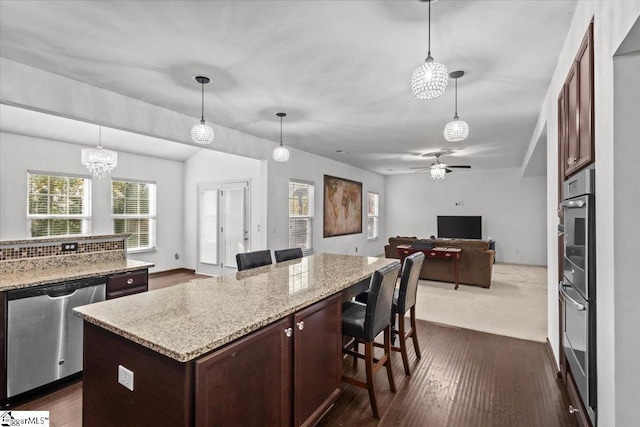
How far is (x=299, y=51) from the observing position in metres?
2.48

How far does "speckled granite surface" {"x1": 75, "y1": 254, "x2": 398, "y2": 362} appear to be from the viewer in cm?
124

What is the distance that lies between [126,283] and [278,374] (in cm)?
195

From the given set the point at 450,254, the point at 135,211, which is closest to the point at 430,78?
the point at 450,254

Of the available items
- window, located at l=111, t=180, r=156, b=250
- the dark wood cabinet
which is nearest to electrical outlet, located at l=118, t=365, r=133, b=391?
the dark wood cabinet

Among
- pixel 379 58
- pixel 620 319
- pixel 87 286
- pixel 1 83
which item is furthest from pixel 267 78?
pixel 620 319

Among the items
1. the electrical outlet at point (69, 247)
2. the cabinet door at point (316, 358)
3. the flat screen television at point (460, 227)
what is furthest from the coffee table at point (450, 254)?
the electrical outlet at point (69, 247)

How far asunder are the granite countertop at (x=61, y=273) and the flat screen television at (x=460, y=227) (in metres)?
7.86

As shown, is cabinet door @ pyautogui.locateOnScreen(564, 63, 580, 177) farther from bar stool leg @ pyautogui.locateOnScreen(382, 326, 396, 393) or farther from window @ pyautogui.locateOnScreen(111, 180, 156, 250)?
window @ pyautogui.locateOnScreen(111, 180, 156, 250)

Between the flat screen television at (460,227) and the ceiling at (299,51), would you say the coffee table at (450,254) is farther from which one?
the flat screen television at (460,227)

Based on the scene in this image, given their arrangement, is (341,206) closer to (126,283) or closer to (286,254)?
(286,254)

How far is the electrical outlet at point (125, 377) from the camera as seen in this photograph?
132cm

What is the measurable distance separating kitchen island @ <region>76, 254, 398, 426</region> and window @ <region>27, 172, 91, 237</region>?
16.0 ft

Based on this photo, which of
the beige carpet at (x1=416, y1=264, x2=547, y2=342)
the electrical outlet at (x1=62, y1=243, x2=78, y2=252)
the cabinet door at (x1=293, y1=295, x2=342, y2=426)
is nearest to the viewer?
the cabinet door at (x1=293, y1=295, x2=342, y2=426)

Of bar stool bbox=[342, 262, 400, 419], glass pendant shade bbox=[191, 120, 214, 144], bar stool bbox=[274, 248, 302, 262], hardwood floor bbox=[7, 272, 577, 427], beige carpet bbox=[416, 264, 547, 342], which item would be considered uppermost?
glass pendant shade bbox=[191, 120, 214, 144]
